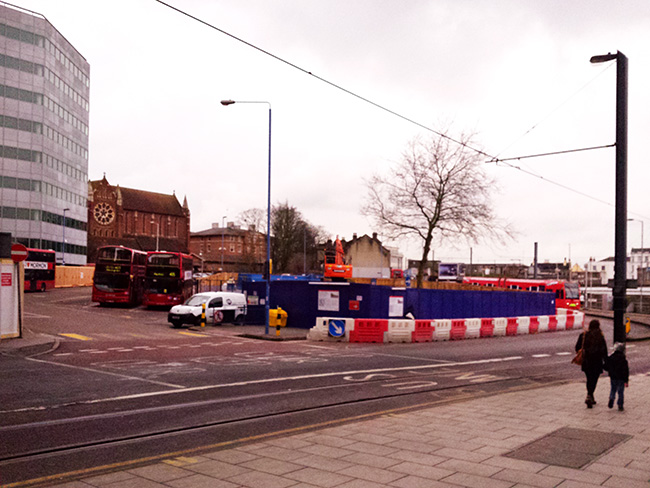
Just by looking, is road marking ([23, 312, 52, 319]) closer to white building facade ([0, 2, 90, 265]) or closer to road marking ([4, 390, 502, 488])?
road marking ([4, 390, 502, 488])

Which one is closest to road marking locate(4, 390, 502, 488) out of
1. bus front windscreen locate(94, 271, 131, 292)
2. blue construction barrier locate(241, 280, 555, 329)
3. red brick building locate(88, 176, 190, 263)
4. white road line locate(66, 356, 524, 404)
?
white road line locate(66, 356, 524, 404)

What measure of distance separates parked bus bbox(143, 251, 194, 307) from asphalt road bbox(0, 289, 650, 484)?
44.6ft

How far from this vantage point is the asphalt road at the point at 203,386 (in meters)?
7.61

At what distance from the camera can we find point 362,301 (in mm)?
26516

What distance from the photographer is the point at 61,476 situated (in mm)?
6020

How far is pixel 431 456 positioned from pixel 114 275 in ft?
115

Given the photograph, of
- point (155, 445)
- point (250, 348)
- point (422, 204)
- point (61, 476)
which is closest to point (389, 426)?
point (155, 445)

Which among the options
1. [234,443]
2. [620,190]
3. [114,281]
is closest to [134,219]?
[114,281]

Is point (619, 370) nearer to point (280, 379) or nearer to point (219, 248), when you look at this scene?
point (280, 379)

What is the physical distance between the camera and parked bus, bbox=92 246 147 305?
37.8 metres

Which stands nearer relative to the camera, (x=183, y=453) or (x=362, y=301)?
(x=183, y=453)

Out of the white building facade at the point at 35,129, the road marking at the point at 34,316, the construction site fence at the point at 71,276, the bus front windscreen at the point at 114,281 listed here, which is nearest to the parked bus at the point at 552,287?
the bus front windscreen at the point at 114,281

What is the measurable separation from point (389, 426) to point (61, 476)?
172 inches

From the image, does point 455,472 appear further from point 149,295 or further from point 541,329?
point 149,295
